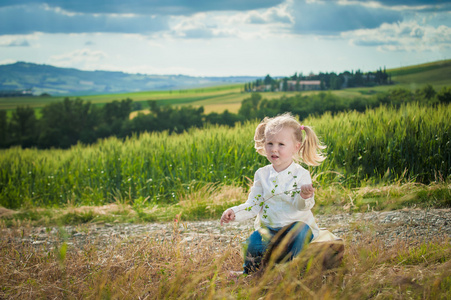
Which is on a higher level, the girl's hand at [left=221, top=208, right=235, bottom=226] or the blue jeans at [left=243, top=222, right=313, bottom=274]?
the girl's hand at [left=221, top=208, right=235, bottom=226]

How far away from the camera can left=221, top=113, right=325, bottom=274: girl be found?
3.16 meters

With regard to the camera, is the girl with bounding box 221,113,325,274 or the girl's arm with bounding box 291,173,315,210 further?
the girl with bounding box 221,113,325,274

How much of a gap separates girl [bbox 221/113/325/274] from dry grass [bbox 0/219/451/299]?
184 mm

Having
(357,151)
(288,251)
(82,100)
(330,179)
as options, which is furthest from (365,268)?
(82,100)

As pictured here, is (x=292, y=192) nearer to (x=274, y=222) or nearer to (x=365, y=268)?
(x=274, y=222)

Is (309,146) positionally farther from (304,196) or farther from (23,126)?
(23,126)

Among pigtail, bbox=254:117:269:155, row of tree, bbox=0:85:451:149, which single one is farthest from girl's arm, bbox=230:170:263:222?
row of tree, bbox=0:85:451:149

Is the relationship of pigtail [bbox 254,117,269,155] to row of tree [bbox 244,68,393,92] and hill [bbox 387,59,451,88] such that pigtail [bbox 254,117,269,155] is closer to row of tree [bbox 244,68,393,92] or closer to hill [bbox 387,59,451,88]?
hill [bbox 387,59,451,88]

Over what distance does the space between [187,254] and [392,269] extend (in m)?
1.73

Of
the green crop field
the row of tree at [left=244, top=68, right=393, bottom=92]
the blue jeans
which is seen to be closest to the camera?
the blue jeans

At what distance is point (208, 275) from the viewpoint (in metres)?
3.42

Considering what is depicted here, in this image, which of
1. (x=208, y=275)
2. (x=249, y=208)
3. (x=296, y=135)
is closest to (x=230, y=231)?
→ (x=208, y=275)

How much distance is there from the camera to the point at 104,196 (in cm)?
960

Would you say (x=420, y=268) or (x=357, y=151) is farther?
(x=357, y=151)
